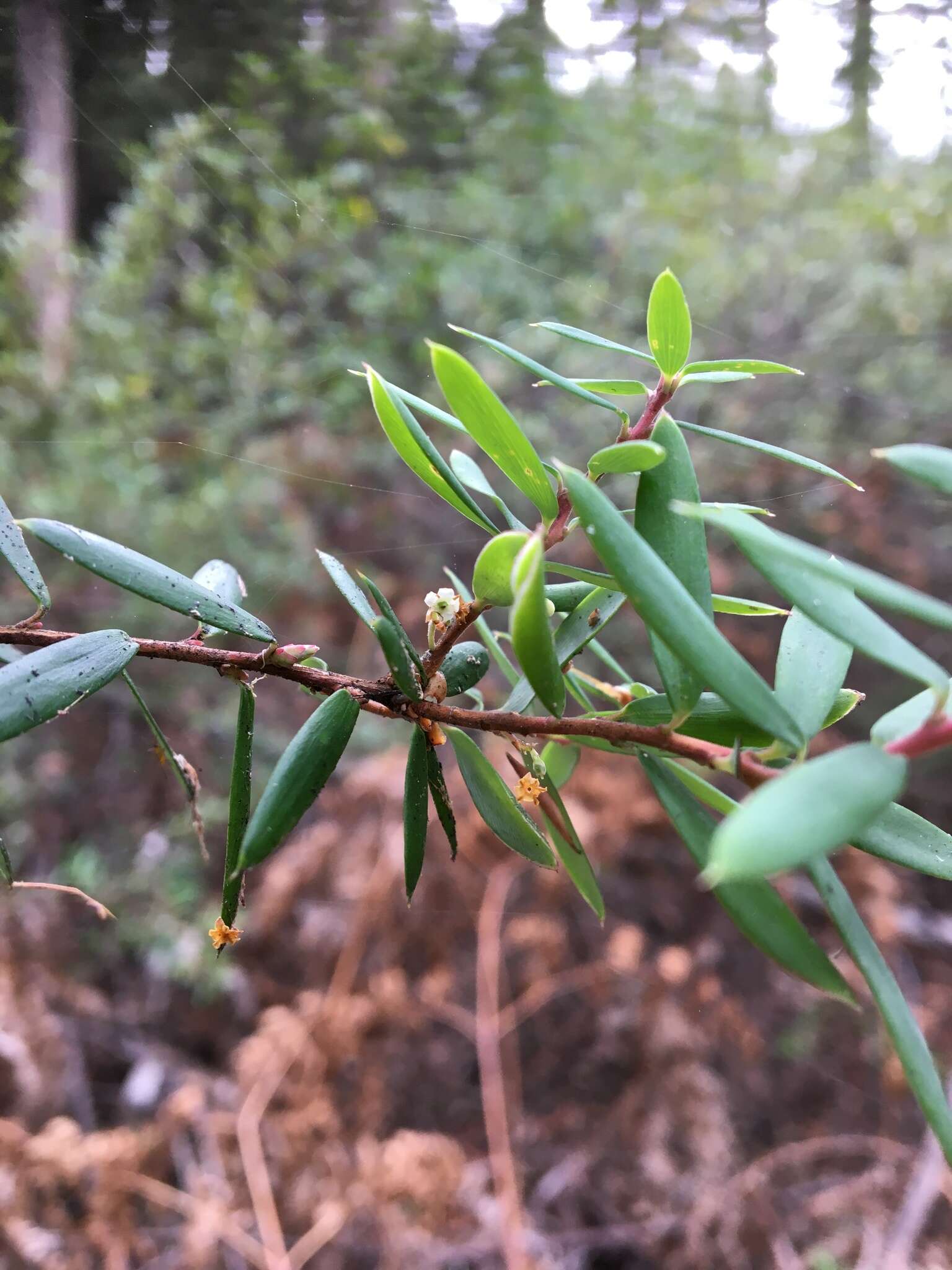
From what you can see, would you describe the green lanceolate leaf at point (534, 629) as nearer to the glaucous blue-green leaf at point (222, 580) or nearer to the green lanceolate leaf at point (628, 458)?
the green lanceolate leaf at point (628, 458)

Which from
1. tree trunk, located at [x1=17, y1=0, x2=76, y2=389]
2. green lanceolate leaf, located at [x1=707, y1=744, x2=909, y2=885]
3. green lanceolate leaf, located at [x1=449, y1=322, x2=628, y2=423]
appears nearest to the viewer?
green lanceolate leaf, located at [x1=707, y1=744, x2=909, y2=885]

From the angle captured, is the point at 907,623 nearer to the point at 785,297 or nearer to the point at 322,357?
the point at 785,297

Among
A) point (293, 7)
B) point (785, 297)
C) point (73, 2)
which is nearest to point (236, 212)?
point (293, 7)

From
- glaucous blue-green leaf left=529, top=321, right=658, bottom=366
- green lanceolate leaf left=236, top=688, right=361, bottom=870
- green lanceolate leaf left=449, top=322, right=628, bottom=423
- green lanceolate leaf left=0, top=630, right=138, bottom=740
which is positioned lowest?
green lanceolate leaf left=236, top=688, right=361, bottom=870

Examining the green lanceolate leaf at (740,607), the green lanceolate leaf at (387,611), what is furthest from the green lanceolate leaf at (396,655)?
the green lanceolate leaf at (740,607)

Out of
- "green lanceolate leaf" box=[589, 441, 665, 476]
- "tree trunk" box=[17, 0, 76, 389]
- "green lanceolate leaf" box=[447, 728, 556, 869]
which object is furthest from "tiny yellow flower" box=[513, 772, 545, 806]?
"tree trunk" box=[17, 0, 76, 389]

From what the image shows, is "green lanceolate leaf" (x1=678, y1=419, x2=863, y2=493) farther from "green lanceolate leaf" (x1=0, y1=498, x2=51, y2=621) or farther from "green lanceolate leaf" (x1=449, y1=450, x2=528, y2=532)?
"green lanceolate leaf" (x1=0, y1=498, x2=51, y2=621)

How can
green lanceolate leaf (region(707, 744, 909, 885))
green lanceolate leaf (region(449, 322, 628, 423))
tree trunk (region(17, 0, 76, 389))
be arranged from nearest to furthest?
green lanceolate leaf (region(707, 744, 909, 885))
green lanceolate leaf (region(449, 322, 628, 423))
tree trunk (region(17, 0, 76, 389))

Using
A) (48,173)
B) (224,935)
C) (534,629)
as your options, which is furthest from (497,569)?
(48,173)
